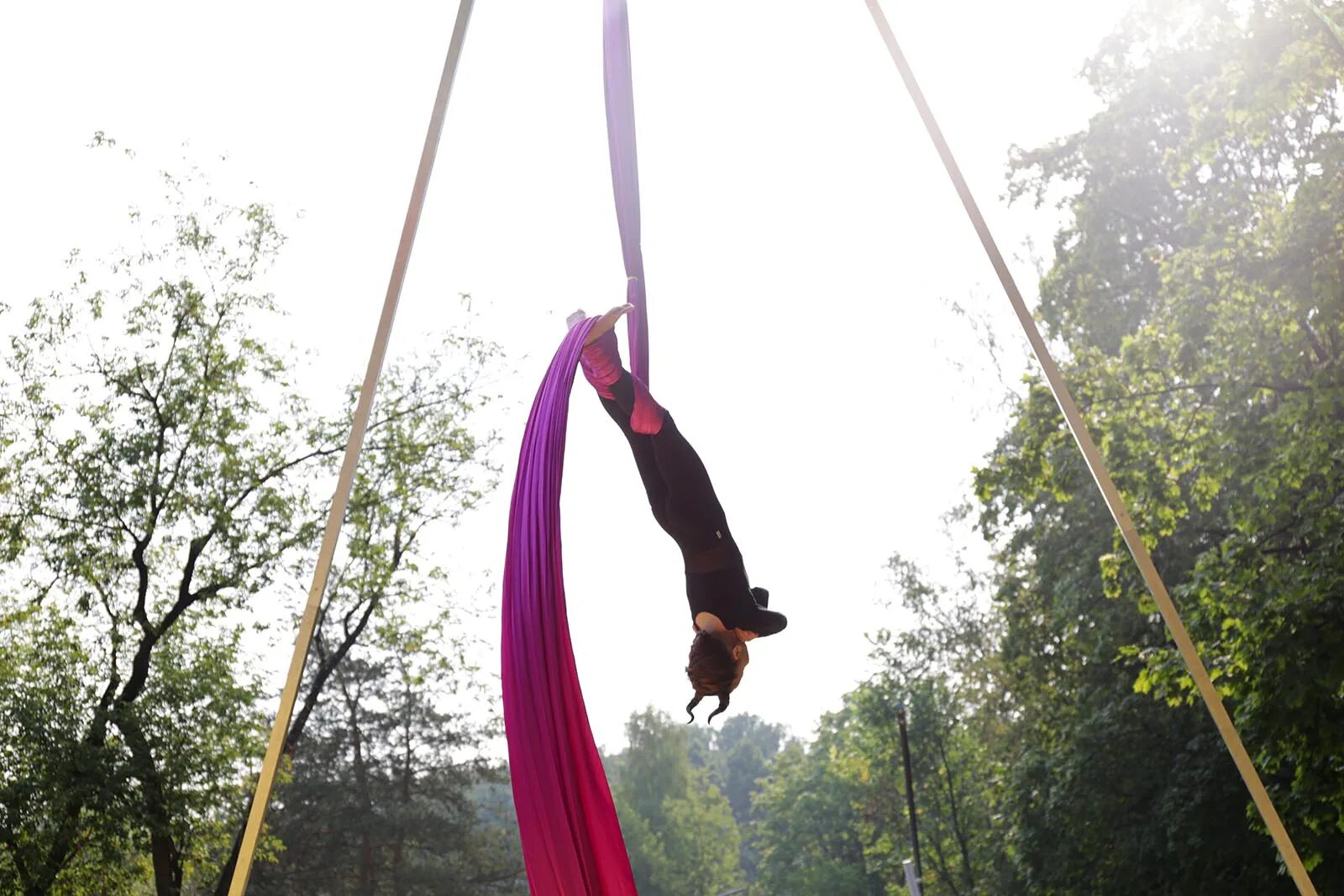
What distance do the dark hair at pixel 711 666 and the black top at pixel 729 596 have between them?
81mm

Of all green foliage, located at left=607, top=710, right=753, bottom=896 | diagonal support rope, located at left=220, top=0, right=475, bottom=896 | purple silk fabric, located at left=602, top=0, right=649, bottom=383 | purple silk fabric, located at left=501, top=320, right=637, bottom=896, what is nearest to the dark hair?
purple silk fabric, located at left=501, top=320, right=637, bottom=896

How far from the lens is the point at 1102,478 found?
3.13 m

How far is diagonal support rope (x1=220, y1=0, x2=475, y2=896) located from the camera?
103 inches

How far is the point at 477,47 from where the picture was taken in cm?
1441

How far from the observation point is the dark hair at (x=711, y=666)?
332 cm

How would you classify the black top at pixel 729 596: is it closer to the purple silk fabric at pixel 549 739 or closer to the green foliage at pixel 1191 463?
the purple silk fabric at pixel 549 739

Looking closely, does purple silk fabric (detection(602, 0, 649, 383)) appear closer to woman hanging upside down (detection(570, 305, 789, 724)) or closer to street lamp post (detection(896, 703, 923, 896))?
woman hanging upside down (detection(570, 305, 789, 724))

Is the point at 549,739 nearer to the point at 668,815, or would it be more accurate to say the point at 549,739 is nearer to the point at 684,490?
the point at 684,490

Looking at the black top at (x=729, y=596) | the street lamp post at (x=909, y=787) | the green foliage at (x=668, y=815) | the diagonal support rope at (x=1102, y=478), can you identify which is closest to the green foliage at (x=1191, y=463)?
the street lamp post at (x=909, y=787)

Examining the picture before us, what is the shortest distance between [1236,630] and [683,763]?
17263mm

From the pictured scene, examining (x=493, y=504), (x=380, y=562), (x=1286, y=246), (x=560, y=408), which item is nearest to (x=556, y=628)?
(x=560, y=408)

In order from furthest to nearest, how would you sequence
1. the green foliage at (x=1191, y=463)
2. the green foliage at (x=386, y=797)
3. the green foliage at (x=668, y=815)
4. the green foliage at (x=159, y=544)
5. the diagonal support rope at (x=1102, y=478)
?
1. the green foliage at (x=668, y=815)
2. the green foliage at (x=386, y=797)
3. the green foliage at (x=159, y=544)
4. the green foliage at (x=1191, y=463)
5. the diagonal support rope at (x=1102, y=478)

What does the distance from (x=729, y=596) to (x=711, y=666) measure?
205 millimetres

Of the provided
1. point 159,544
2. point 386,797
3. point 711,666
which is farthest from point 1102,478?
point 386,797
